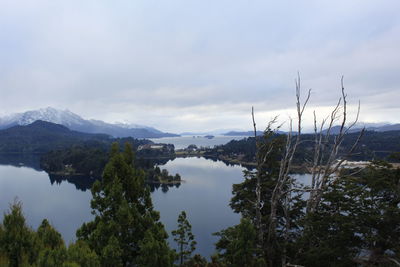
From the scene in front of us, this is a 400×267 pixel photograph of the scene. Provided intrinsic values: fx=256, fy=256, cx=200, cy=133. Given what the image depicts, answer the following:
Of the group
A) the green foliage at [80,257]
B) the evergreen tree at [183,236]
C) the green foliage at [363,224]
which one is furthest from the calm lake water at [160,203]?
the green foliage at [80,257]

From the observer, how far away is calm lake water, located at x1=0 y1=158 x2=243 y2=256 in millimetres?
39625

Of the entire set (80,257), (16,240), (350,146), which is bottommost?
(350,146)

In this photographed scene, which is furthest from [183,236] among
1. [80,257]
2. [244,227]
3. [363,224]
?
[80,257]

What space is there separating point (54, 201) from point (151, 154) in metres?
101

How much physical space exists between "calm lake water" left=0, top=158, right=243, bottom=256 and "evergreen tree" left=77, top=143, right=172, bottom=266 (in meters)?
24.5

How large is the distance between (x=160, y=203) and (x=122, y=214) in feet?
157

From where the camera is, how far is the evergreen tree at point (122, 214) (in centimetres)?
827

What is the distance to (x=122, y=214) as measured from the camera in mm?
8289

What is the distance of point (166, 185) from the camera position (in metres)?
74.3

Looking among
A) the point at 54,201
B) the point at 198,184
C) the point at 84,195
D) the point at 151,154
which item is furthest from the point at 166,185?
the point at 151,154

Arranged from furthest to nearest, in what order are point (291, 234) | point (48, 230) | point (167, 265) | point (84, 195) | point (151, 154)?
point (151, 154)
point (84, 195)
point (291, 234)
point (167, 265)
point (48, 230)

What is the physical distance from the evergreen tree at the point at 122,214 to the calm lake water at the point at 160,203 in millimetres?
24531

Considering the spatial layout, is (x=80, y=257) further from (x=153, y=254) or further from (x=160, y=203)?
(x=160, y=203)

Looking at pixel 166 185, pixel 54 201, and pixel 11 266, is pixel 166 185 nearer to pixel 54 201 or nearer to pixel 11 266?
pixel 54 201
